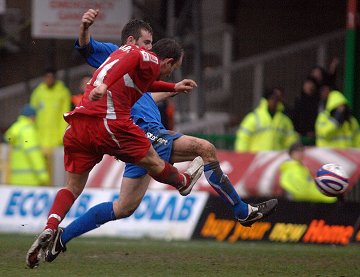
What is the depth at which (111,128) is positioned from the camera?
9.82m

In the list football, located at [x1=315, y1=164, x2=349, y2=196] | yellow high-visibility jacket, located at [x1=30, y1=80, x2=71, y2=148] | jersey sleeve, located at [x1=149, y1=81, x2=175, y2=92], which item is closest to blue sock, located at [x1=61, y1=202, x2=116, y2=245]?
jersey sleeve, located at [x1=149, y1=81, x2=175, y2=92]

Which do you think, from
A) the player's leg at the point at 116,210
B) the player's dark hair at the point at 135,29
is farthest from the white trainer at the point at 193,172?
the player's dark hair at the point at 135,29

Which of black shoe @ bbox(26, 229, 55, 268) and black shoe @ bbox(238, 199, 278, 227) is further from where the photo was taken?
black shoe @ bbox(238, 199, 278, 227)

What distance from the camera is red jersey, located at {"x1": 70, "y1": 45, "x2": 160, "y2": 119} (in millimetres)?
9711

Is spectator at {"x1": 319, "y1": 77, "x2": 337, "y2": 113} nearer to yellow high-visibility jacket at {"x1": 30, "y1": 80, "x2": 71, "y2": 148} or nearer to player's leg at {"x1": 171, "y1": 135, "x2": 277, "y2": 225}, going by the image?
yellow high-visibility jacket at {"x1": 30, "y1": 80, "x2": 71, "y2": 148}

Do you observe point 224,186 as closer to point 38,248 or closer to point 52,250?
point 52,250

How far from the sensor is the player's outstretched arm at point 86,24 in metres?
10.0

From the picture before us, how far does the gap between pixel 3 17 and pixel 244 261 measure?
1050 cm

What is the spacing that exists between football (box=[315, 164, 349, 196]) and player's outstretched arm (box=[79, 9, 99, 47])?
287 cm

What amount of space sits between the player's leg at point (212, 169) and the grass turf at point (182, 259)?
53 centimetres

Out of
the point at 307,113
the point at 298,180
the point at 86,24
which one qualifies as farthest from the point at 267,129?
the point at 86,24

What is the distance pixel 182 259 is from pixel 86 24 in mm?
2746

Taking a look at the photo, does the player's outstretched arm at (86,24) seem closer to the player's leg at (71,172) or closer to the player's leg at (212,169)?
the player's leg at (71,172)

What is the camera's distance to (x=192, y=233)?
15000 millimetres
